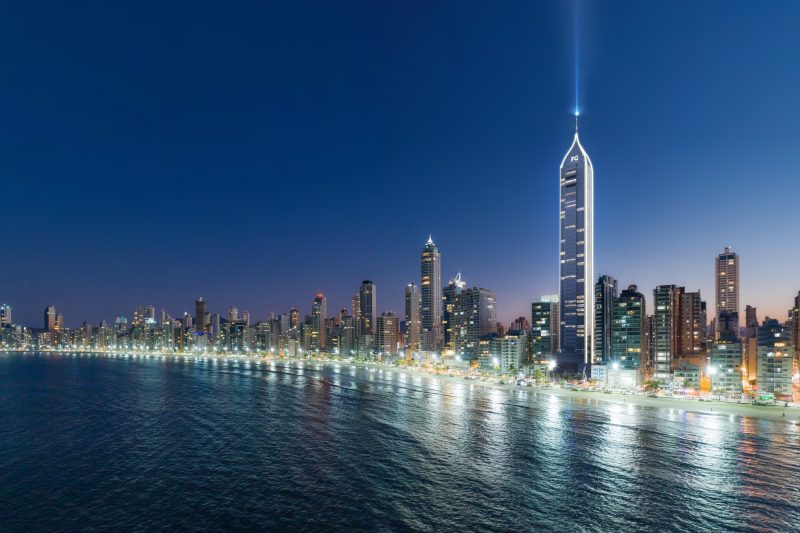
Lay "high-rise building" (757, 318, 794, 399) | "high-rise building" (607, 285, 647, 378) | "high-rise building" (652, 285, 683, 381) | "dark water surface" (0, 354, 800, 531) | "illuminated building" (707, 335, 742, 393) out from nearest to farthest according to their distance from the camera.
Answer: "dark water surface" (0, 354, 800, 531), "high-rise building" (757, 318, 794, 399), "illuminated building" (707, 335, 742, 393), "high-rise building" (607, 285, 647, 378), "high-rise building" (652, 285, 683, 381)

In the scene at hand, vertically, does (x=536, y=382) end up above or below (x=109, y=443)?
below

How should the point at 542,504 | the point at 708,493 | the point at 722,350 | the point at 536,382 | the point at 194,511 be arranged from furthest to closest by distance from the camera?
the point at 536,382, the point at 722,350, the point at 708,493, the point at 542,504, the point at 194,511

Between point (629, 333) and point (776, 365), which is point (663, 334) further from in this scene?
point (776, 365)

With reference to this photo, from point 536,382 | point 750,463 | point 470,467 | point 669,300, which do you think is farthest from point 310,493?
point 669,300


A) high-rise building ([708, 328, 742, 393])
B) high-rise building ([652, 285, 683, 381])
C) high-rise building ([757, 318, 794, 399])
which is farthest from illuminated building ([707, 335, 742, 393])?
high-rise building ([652, 285, 683, 381])

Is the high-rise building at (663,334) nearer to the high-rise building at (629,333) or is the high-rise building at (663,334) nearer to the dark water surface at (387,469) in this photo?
the high-rise building at (629,333)

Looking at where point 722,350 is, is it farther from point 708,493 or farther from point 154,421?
point 154,421

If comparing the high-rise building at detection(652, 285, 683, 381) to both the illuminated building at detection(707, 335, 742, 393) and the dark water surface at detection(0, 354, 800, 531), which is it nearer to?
the illuminated building at detection(707, 335, 742, 393)

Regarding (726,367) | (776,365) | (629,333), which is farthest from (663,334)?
(776,365)
